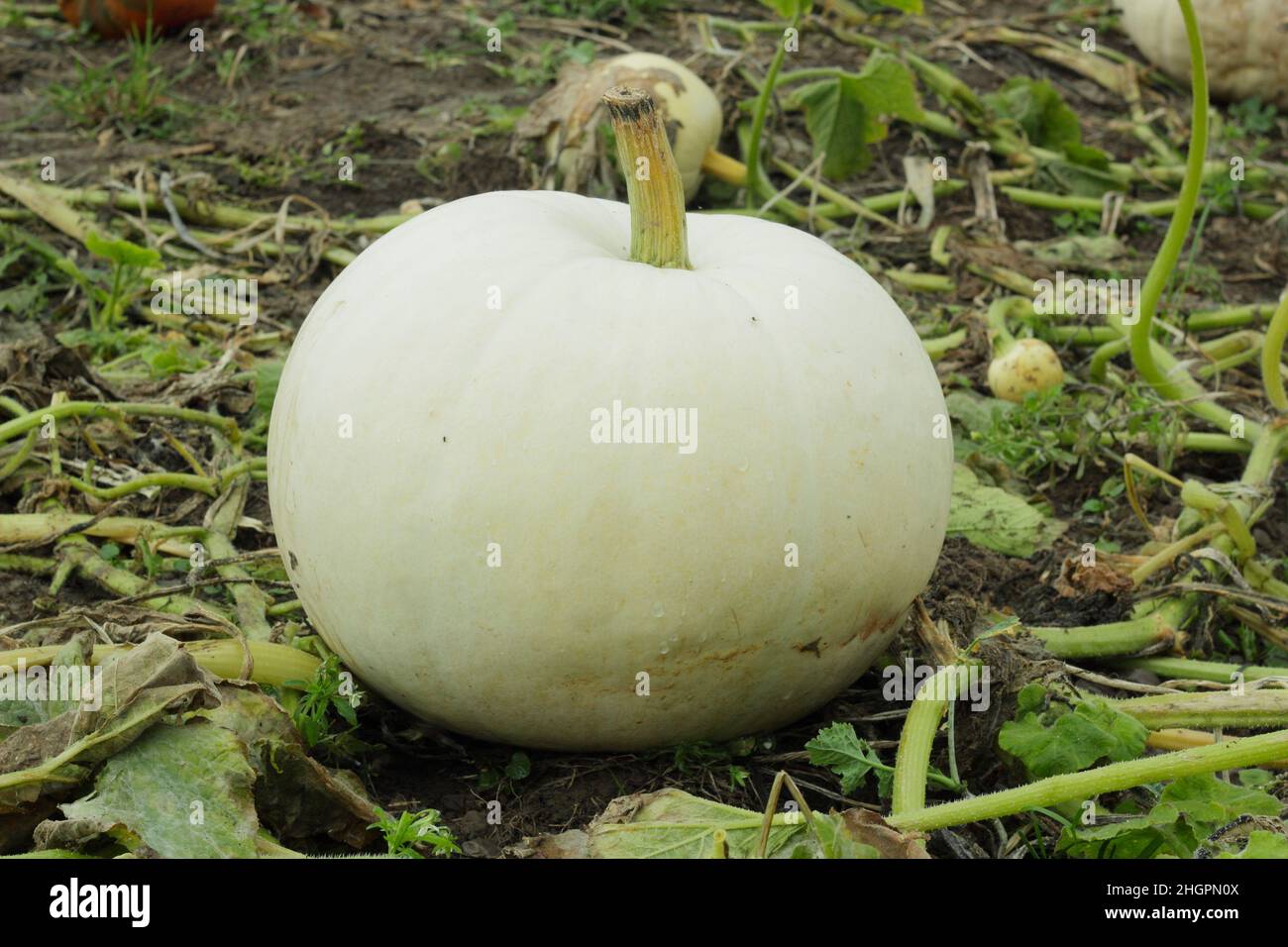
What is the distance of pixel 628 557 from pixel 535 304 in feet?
1.26

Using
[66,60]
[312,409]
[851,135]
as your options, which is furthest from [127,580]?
[66,60]

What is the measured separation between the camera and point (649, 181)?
2223 mm

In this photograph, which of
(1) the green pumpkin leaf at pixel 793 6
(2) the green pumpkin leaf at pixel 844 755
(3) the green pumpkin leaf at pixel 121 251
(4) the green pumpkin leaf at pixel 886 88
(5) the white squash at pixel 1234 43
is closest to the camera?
(2) the green pumpkin leaf at pixel 844 755

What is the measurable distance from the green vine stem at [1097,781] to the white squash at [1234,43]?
4.41 metres

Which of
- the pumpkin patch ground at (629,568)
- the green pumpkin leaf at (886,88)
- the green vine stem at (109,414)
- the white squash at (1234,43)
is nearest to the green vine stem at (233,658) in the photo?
the pumpkin patch ground at (629,568)

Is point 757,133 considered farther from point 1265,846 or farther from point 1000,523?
point 1265,846

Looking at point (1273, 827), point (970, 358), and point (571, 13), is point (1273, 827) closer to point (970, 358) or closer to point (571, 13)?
point (970, 358)

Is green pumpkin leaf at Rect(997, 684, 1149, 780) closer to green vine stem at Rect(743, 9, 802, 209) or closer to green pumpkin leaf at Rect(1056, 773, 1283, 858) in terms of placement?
green pumpkin leaf at Rect(1056, 773, 1283, 858)

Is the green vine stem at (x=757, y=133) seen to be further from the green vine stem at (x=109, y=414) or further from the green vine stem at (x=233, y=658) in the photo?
the green vine stem at (x=233, y=658)

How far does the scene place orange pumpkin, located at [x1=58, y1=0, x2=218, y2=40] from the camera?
5785 millimetres

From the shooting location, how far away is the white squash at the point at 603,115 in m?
4.39

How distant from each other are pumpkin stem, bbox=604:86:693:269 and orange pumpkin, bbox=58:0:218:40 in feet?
13.5

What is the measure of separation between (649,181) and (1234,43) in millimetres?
4224

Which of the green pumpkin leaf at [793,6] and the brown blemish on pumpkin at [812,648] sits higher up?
the green pumpkin leaf at [793,6]
